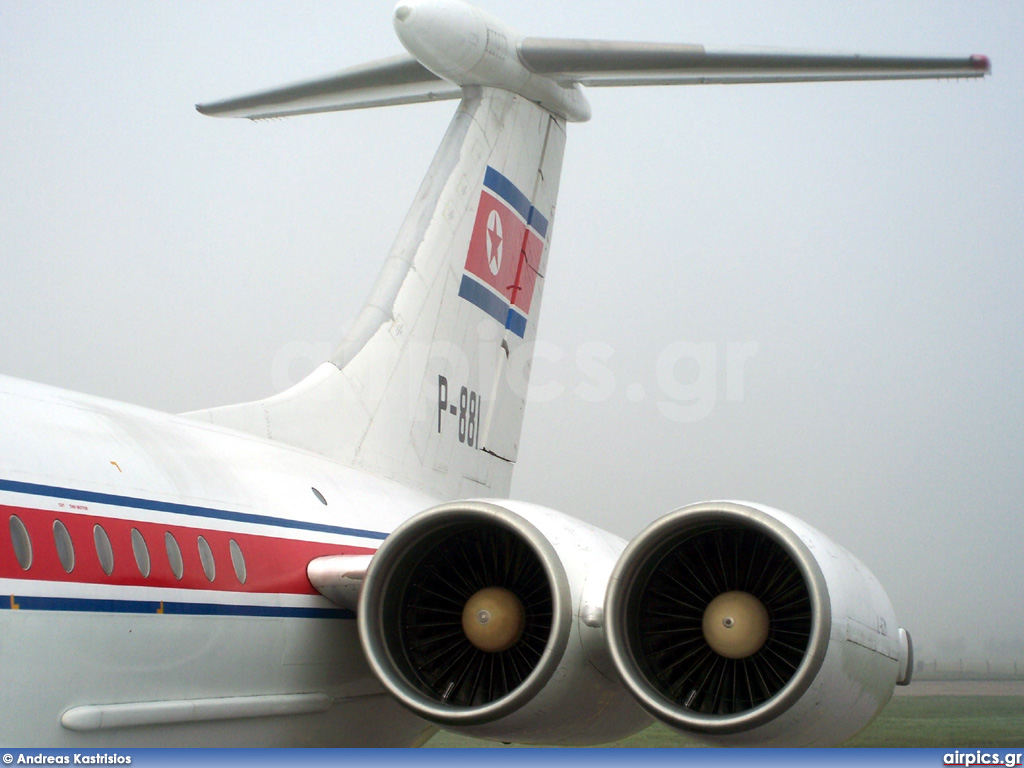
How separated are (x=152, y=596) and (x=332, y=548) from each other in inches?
49.9

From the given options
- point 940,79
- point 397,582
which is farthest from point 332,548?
point 940,79

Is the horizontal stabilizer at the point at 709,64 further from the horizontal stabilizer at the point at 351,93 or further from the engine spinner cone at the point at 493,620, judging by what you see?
the engine spinner cone at the point at 493,620

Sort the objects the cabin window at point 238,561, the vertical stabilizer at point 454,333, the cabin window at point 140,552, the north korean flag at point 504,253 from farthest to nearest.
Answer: the north korean flag at point 504,253, the vertical stabilizer at point 454,333, the cabin window at point 238,561, the cabin window at point 140,552

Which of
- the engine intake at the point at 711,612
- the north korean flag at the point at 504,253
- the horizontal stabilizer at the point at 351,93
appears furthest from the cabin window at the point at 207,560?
the horizontal stabilizer at the point at 351,93

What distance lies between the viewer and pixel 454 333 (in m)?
7.80

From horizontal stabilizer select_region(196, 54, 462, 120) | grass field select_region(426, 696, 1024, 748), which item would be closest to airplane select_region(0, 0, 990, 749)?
horizontal stabilizer select_region(196, 54, 462, 120)

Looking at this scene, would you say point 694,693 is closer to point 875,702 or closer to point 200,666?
point 875,702

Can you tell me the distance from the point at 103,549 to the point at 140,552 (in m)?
0.19

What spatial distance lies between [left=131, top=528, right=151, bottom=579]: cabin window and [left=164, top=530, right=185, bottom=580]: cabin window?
0.12 meters

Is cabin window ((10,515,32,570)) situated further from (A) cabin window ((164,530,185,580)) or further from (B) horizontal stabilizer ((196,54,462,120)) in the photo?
(B) horizontal stabilizer ((196,54,462,120))

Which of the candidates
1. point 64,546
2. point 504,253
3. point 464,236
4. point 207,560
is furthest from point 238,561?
point 504,253

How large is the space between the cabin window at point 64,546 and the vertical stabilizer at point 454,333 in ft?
6.57

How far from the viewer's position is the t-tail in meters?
7.11

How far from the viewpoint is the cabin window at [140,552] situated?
4449 mm
